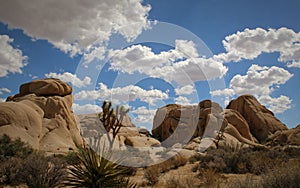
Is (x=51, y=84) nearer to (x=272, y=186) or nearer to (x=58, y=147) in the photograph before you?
(x=58, y=147)

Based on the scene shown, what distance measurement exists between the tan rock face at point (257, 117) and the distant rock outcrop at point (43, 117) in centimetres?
3374

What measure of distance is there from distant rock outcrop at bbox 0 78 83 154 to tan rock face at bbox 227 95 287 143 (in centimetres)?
3374

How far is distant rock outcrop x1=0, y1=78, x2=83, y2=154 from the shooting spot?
24.6 m

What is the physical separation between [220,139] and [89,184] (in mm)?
34158

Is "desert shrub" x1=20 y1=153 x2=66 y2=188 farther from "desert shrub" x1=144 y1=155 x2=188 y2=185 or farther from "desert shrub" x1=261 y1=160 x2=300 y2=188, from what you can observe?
"desert shrub" x1=261 y1=160 x2=300 y2=188

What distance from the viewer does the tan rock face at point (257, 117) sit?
49338mm

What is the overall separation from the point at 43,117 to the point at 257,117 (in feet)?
126

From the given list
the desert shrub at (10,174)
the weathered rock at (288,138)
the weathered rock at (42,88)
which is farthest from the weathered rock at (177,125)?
the desert shrub at (10,174)

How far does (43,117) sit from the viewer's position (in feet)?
99.3

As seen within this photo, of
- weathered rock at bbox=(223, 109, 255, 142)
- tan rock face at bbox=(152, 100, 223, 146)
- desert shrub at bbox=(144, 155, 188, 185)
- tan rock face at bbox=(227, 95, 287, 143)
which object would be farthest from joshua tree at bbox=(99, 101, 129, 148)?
tan rock face at bbox=(227, 95, 287, 143)

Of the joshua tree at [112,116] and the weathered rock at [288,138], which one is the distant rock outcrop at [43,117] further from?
the weathered rock at [288,138]

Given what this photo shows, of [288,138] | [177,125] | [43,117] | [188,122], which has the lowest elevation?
[288,138]

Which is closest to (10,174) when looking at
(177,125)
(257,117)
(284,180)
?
(284,180)

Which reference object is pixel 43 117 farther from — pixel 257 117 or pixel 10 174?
pixel 257 117
